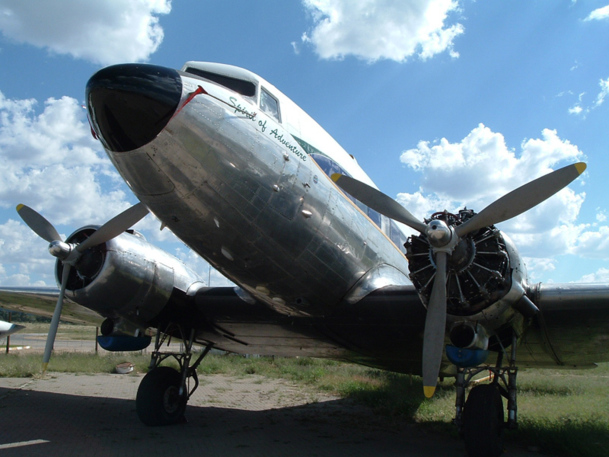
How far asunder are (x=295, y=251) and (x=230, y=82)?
217cm

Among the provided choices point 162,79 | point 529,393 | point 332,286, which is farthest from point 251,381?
point 162,79

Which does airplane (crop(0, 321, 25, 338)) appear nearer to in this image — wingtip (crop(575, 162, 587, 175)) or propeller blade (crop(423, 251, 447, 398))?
propeller blade (crop(423, 251, 447, 398))

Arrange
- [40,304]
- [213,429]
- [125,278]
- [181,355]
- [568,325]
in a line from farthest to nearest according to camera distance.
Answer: [40,304] < [181,355] < [213,429] < [125,278] < [568,325]

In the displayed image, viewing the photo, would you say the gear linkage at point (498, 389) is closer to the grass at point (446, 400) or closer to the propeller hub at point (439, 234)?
the grass at point (446, 400)

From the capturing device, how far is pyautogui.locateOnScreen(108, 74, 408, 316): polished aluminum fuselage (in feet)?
16.1

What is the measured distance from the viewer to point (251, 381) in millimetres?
17766

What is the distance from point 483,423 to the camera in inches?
223

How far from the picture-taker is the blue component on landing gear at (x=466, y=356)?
18.8 feet

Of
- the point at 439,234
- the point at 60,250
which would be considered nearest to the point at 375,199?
the point at 439,234

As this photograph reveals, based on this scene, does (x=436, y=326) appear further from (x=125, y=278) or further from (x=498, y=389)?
(x=125, y=278)

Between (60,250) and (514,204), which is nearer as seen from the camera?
(514,204)

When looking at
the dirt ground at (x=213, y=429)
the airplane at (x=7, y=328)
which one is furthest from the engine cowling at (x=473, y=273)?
the airplane at (x=7, y=328)

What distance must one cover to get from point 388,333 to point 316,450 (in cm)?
193

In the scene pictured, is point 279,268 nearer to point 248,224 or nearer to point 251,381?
point 248,224
